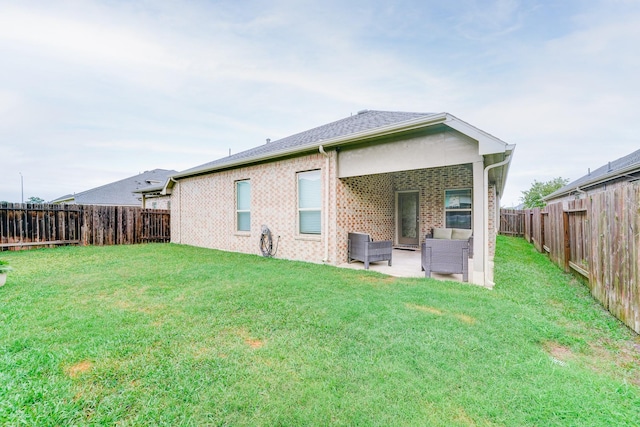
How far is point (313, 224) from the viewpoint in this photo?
7.71m

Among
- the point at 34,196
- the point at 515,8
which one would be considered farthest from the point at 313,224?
the point at 34,196

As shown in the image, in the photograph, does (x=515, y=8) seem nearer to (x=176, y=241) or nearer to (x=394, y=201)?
(x=394, y=201)

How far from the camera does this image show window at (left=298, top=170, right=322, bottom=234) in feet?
24.8

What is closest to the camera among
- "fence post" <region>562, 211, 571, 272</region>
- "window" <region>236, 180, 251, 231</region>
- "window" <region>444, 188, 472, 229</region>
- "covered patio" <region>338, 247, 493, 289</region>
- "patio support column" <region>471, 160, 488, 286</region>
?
"patio support column" <region>471, 160, 488, 286</region>

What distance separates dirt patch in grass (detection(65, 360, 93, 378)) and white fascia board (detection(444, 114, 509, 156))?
5954 millimetres

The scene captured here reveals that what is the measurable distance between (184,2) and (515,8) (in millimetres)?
9193

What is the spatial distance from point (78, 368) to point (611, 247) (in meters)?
6.54

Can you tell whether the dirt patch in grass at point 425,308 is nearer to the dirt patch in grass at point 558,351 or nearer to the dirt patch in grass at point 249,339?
the dirt patch in grass at point 558,351

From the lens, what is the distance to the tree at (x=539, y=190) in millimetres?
29594

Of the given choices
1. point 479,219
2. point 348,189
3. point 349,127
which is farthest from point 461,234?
point 349,127

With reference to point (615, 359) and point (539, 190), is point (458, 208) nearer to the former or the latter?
point (615, 359)

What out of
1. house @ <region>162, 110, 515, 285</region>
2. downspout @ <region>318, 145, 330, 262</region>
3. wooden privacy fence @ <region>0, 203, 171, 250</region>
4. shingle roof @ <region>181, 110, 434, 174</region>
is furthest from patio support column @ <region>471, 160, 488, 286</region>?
wooden privacy fence @ <region>0, 203, 171, 250</region>

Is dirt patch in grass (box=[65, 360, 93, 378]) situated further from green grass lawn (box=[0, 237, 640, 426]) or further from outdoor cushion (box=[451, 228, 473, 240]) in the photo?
outdoor cushion (box=[451, 228, 473, 240])

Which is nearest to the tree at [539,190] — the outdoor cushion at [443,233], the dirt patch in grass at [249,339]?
the outdoor cushion at [443,233]
